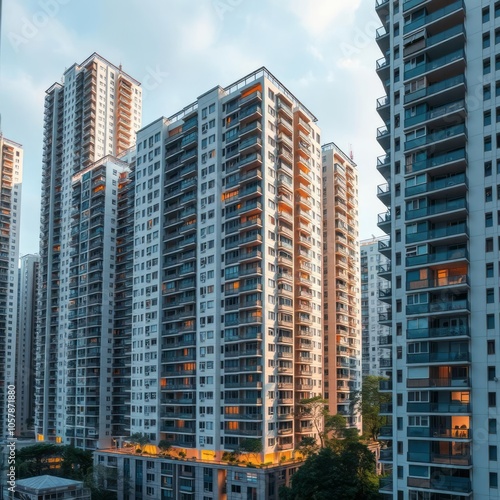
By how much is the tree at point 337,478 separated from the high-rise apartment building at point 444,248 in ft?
28.3

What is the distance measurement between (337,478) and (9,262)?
5190 inches

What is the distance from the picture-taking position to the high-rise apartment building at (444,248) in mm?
55219

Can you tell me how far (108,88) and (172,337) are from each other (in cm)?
8850

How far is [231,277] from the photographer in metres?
92.8

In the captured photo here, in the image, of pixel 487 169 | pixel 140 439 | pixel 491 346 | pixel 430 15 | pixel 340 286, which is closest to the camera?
pixel 491 346

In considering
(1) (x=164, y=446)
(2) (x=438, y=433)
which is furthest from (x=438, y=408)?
(1) (x=164, y=446)

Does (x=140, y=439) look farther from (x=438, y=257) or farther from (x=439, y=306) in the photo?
(x=438, y=257)

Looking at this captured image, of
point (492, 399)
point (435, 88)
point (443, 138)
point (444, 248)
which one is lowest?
point (492, 399)

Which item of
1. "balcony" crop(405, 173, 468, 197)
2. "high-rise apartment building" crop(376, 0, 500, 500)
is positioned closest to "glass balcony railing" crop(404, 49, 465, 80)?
"high-rise apartment building" crop(376, 0, 500, 500)

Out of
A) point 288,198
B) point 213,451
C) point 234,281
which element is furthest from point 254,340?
point 288,198

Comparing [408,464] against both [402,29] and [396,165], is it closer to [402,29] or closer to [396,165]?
[396,165]

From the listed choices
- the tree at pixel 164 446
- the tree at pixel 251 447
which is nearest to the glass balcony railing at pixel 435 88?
the tree at pixel 251 447

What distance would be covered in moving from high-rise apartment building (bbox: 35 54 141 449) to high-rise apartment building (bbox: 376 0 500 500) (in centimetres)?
8087

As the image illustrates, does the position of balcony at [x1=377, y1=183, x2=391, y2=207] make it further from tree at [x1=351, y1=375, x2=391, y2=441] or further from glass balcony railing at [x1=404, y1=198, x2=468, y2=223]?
tree at [x1=351, y1=375, x2=391, y2=441]
